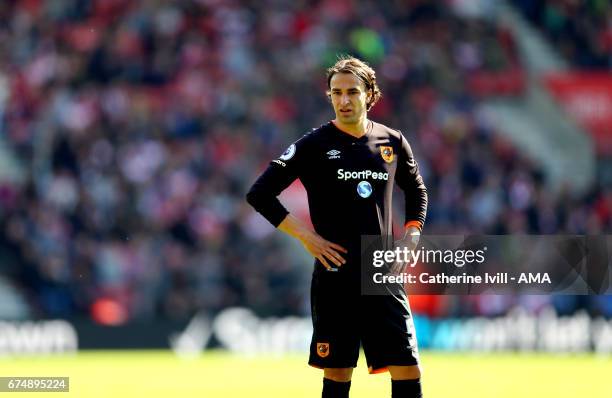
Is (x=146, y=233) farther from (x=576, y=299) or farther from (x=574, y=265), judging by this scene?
(x=574, y=265)

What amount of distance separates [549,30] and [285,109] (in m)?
5.85

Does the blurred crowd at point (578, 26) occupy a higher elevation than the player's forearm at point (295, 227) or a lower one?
higher

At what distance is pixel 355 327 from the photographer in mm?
7816

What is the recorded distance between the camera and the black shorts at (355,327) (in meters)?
7.71

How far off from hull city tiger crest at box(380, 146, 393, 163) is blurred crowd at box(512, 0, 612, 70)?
16.8 metres

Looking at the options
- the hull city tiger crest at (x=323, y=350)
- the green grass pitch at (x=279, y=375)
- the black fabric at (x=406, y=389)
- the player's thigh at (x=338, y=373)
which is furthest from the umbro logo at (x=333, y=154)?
the green grass pitch at (x=279, y=375)

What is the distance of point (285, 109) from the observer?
21984mm

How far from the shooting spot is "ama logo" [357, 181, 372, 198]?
782cm

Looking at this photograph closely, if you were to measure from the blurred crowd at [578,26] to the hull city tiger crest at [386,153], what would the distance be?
16756 mm

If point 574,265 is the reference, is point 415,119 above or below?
above

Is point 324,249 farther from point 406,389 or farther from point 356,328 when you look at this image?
point 406,389

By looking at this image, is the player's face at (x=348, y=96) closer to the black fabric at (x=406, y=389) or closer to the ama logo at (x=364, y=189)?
the ama logo at (x=364, y=189)

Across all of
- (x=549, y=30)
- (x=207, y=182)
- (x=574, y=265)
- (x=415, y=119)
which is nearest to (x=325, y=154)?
(x=574, y=265)

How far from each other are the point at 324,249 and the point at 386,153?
73cm
